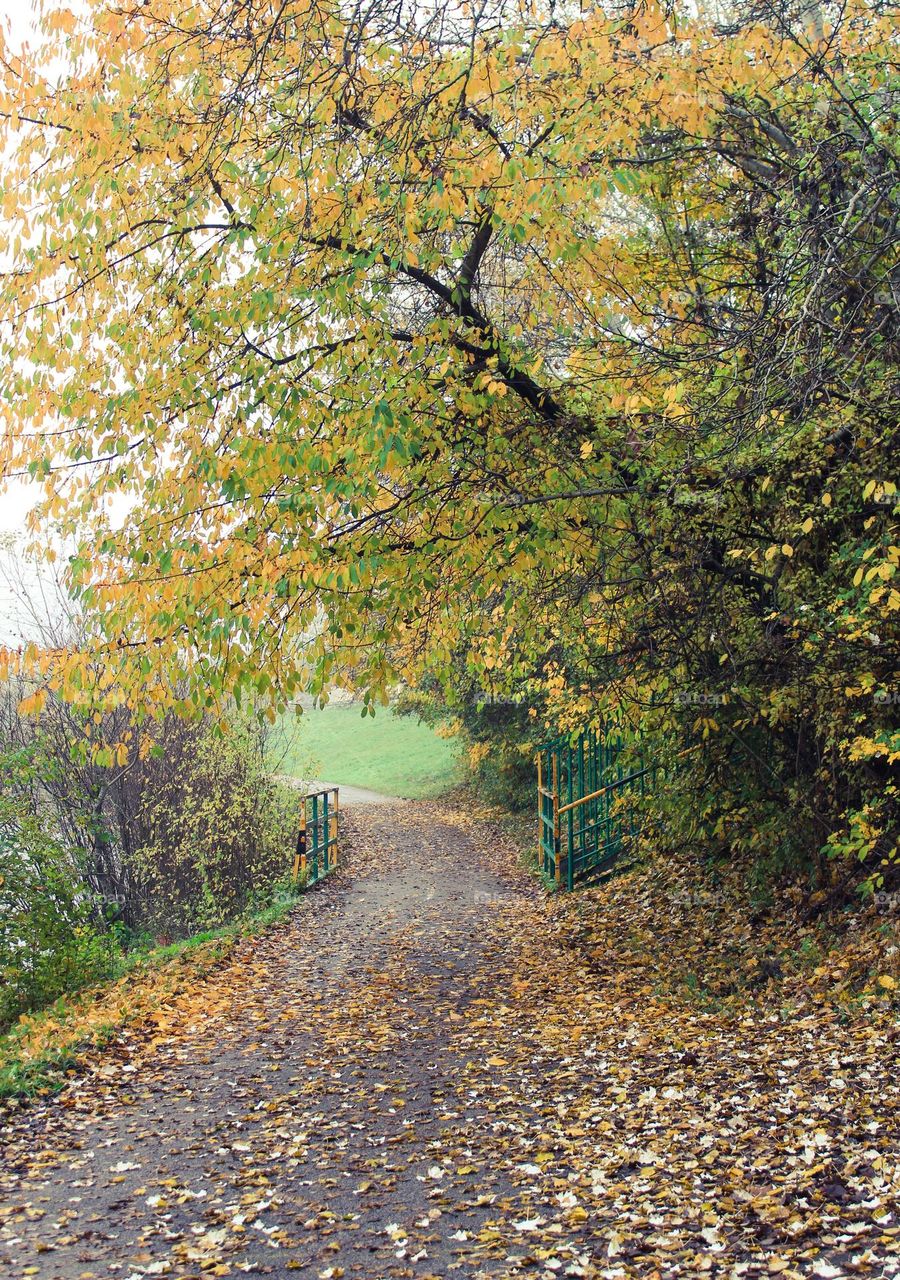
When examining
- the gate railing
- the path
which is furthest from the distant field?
the path

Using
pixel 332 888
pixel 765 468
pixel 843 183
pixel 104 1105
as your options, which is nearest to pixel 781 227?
pixel 843 183

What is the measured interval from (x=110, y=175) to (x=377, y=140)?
1.59 m

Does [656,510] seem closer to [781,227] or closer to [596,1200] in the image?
[781,227]

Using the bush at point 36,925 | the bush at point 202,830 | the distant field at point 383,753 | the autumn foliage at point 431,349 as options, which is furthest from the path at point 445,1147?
the distant field at point 383,753

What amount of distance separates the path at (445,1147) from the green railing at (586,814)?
3.85 meters

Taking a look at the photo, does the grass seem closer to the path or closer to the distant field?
the path

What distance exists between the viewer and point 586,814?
46.8 feet

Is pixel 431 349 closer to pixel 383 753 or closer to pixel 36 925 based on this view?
pixel 36 925

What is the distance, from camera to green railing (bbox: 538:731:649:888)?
13.2 m

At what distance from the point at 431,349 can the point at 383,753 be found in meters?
35.7

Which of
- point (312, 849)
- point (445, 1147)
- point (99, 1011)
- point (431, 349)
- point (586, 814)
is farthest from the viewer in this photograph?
point (312, 849)

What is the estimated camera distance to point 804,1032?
650 cm

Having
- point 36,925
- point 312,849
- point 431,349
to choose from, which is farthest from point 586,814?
point 431,349

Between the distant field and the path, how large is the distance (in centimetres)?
1812
